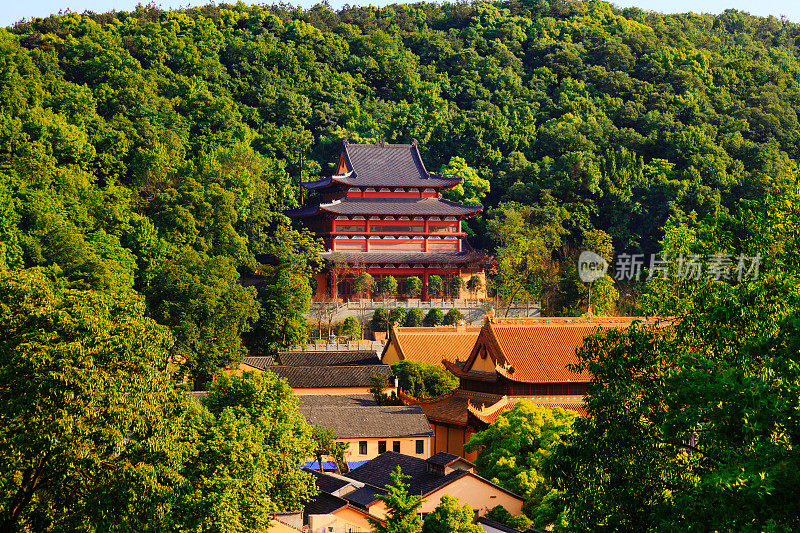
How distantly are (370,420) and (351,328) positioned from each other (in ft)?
61.9

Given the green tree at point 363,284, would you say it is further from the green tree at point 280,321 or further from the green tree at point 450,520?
the green tree at point 450,520

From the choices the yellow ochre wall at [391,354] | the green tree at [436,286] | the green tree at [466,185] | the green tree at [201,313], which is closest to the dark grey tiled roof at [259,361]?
the green tree at [201,313]

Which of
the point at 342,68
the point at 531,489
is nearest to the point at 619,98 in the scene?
the point at 342,68

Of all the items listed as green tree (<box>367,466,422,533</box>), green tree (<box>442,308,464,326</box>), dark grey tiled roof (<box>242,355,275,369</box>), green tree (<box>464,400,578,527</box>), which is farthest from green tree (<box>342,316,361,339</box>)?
green tree (<box>367,466,422,533</box>)

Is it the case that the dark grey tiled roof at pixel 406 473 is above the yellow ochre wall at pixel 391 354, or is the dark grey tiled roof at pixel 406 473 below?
above

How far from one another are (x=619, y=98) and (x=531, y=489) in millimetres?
69802

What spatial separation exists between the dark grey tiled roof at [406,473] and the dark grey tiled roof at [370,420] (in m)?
5.22

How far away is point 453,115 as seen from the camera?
294 feet

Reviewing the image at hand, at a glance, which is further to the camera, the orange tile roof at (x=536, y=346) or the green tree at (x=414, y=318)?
the green tree at (x=414, y=318)

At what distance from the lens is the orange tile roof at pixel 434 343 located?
49.6 metres

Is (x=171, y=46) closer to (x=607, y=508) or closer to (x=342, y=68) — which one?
(x=342, y=68)

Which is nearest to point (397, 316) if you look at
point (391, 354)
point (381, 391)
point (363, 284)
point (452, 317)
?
point (452, 317)

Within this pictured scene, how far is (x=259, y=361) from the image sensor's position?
161 feet

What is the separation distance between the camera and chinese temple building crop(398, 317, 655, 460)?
127ft
